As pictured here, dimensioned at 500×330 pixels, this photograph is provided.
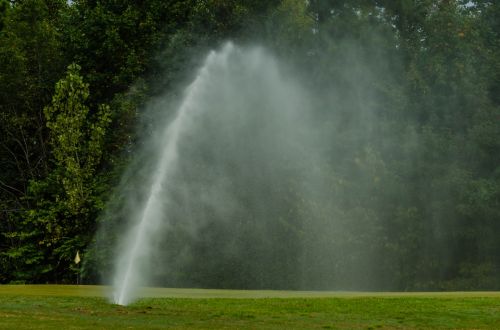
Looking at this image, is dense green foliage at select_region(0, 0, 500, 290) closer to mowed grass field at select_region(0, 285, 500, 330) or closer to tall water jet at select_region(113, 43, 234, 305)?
tall water jet at select_region(113, 43, 234, 305)

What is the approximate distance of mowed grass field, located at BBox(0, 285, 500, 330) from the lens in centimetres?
1519

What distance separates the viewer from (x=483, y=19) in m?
38.8

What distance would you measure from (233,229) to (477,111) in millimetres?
11777

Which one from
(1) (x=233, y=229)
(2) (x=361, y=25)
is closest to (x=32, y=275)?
(1) (x=233, y=229)

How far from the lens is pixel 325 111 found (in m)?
37.3

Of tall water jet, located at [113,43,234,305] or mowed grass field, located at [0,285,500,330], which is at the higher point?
tall water jet, located at [113,43,234,305]

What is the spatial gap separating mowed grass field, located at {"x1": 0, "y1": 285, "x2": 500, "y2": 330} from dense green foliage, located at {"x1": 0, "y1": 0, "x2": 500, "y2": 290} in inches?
577

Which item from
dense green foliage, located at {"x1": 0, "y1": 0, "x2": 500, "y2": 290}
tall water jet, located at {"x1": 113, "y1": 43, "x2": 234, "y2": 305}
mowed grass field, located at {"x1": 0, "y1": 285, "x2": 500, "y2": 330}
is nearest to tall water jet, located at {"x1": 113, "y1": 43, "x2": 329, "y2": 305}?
tall water jet, located at {"x1": 113, "y1": 43, "x2": 234, "y2": 305}

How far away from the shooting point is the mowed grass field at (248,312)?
1519 cm

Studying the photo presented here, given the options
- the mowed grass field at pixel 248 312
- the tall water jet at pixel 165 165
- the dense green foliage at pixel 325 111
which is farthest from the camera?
the tall water jet at pixel 165 165

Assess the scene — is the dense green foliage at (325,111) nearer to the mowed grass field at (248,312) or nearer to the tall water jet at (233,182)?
the tall water jet at (233,182)

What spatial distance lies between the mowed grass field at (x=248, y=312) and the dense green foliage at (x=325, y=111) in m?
14.6

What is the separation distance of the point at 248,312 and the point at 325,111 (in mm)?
20790

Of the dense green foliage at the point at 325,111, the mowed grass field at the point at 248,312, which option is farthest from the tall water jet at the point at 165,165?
the mowed grass field at the point at 248,312
